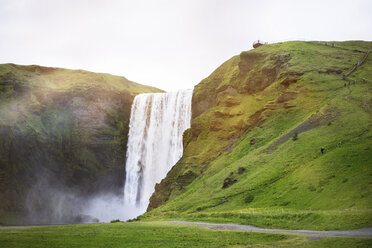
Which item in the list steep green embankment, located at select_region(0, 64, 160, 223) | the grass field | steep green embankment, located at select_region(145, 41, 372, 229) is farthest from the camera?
steep green embankment, located at select_region(0, 64, 160, 223)

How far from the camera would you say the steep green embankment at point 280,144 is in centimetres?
3061

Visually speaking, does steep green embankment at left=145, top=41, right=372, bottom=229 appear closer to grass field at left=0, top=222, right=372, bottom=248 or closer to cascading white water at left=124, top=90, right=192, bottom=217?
grass field at left=0, top=222, right=372, bottom=248

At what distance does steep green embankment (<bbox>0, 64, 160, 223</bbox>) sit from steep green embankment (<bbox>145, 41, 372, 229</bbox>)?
2248cm

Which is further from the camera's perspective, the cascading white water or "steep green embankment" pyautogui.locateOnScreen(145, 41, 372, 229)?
the cascading white water

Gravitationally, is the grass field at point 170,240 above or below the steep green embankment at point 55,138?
below

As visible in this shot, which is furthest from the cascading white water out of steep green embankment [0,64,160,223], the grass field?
the grass field

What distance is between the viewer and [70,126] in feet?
279

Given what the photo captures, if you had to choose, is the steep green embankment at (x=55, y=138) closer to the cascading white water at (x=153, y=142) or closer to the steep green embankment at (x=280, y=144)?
the cascading white water at (x=153, y=142)

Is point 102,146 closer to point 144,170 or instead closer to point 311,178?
point 144,170

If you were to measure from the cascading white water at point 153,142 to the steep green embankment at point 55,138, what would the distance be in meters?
3.54

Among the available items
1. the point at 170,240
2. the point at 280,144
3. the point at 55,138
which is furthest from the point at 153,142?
the point at 170,240

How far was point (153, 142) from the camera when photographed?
80.4 metres

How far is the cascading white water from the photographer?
247 ft

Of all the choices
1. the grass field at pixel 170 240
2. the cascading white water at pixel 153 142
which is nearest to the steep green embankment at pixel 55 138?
the cascading white water at pixel 153 142
